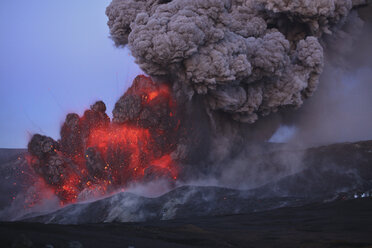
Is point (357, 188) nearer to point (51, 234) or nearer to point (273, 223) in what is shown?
point (273, 223)

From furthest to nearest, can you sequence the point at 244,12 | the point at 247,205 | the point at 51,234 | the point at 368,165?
the point at 244,12, the point at 368,165, the point at 247,205, the point at 51,234

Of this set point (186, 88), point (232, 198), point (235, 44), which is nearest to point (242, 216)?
point (232, 198)

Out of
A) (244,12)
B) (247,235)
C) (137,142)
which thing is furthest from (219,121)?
(247,235)

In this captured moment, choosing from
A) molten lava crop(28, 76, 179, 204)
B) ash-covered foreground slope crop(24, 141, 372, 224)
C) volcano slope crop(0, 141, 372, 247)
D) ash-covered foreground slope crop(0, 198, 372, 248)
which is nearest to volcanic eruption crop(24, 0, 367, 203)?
molten lava crop(28, 76, 179, 204)

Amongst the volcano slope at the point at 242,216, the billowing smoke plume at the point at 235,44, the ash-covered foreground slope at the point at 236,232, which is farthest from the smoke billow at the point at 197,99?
the ash-covered foreground slope at the point at 236,232

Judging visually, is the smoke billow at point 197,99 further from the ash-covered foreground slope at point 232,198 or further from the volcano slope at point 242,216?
the volcano slope at point 242,216

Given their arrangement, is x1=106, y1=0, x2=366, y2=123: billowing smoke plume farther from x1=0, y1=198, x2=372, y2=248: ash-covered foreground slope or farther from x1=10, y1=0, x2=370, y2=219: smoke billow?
x1=0, y1=198, x2=372, y2=248: ash-covered foreground slope

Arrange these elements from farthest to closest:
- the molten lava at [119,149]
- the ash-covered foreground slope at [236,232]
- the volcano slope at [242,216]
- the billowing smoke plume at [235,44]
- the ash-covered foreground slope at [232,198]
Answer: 1. the molten lava at [119,149]
2. the billowing smoke plume at [235,44]
3. the ash-covered foreground slope at [232,198]
4. the volcano slope at [242,216]
5. the ash-covered foreground slope at [236,232]
